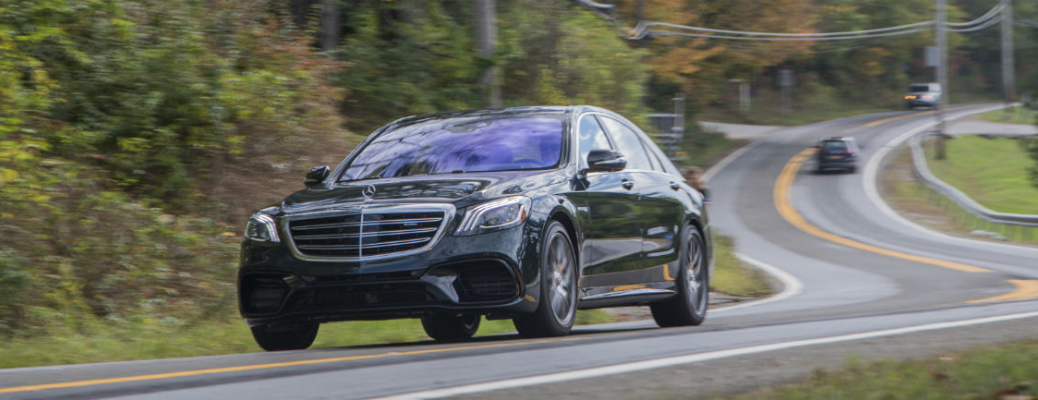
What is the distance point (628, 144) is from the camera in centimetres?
990

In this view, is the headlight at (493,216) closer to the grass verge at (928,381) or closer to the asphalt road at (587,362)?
the asphalt road at (587,362)

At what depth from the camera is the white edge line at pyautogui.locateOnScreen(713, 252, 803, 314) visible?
15.6 meters

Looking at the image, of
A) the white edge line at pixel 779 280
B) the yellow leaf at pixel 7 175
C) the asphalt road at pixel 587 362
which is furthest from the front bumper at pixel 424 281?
the white edge line at pixel 779 280

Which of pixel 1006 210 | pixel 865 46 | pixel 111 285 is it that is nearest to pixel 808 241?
pixel 1006 210

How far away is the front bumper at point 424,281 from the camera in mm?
7395

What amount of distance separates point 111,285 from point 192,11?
442 cm

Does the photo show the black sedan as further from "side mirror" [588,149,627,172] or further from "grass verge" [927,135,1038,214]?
"grass verge" [927,135,1038,214]

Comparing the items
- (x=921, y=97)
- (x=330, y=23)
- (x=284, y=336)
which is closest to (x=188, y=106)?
(x=284, y=336)

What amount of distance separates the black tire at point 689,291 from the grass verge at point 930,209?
21.4 metres

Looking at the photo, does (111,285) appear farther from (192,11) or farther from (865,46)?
(865,46)

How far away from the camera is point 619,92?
Result: 78.0ft

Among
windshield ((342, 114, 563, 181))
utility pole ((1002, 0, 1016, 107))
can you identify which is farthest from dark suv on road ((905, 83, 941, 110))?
windshield ((342, 114, 563, 181))

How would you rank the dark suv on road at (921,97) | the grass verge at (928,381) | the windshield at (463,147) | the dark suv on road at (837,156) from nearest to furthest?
the grass verge at (928,381) < the windshield at (463,147) < the dark suv on road at (837,156) < the dark suv on road at (921,97)

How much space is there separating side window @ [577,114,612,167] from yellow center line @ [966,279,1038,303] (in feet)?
22.1
